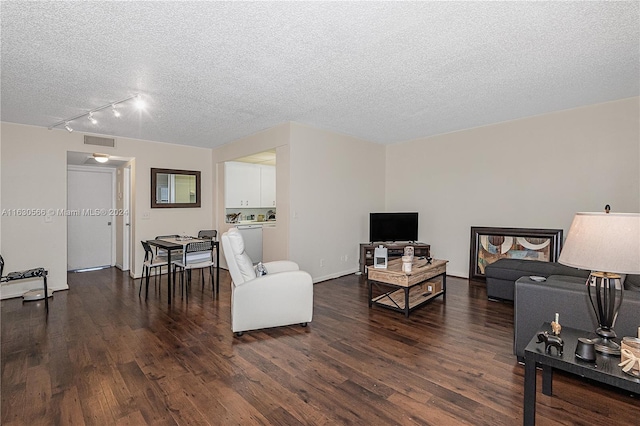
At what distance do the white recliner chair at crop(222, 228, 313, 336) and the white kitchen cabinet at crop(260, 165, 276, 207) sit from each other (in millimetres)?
4137

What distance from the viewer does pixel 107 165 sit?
649 cm

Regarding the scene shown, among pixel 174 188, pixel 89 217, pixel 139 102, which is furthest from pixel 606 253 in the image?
pixel 89 217

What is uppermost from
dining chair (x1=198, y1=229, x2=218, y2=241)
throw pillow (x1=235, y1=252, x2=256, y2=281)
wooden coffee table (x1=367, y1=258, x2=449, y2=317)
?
dining chair (x1=198, y1=229, x2=218, y2=241)

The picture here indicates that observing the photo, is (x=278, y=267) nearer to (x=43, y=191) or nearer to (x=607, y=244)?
(x=607, y=244)

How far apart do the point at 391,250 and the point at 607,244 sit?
13.2ft

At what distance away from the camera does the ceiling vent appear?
5086 millimetres

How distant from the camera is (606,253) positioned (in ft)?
5.07

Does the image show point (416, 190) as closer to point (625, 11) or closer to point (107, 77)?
point (625, 11)

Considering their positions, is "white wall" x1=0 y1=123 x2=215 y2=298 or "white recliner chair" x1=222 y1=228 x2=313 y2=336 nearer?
"white recliner chair" x1=222 y1=228 x2=313 y2=336

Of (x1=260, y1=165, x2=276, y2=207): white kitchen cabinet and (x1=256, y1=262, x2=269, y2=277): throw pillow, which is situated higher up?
(x1=260, y1=165, x2=276, y2=207): white kitchen cabinet

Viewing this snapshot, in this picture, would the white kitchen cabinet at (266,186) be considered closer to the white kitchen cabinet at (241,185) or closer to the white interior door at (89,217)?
the white kitchen cabinet at (241,185)

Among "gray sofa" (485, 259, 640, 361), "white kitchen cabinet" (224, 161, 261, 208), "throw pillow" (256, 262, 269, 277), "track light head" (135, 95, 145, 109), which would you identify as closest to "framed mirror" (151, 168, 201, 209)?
"white kitchen cabinet" (224, 161, 261, 208)

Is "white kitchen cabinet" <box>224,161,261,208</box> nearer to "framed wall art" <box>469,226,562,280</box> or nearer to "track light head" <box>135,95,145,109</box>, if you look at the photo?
"track light head" <box>135,95,145,109</box>

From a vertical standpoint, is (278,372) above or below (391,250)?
below
